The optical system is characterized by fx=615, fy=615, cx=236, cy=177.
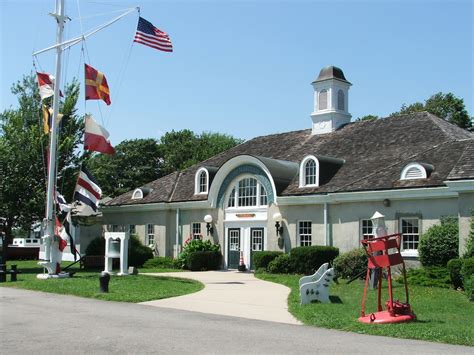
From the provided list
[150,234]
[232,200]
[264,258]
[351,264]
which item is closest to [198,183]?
[232,200]

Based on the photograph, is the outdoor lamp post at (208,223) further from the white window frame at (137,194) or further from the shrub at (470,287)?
the shrub at (470,287)

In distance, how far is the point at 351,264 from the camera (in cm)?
2280

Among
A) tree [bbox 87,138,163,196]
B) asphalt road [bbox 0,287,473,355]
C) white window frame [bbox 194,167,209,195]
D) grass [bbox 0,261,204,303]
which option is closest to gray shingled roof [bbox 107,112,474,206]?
white window frame [bbox 194,167,209,195]

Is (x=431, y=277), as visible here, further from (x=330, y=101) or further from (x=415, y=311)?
(x=330, y=101)

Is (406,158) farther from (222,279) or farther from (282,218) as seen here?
(222,279)

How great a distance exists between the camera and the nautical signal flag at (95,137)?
22.9 m

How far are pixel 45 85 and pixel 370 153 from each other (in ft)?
48.2

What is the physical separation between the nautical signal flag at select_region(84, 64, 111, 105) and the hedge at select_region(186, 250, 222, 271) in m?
9.88

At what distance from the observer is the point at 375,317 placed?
12438 mm

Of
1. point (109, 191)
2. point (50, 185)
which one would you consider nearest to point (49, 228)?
point (50, 185)

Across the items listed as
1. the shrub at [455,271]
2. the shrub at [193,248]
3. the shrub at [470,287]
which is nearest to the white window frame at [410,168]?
the shrub at [455,271]

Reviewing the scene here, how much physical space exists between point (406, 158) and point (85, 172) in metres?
13.4

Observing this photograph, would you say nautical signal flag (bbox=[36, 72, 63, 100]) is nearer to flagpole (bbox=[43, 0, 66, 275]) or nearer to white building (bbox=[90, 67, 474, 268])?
flagpole (bbox=[43, 0, 66, 275])

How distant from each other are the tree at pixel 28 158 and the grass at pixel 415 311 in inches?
597
